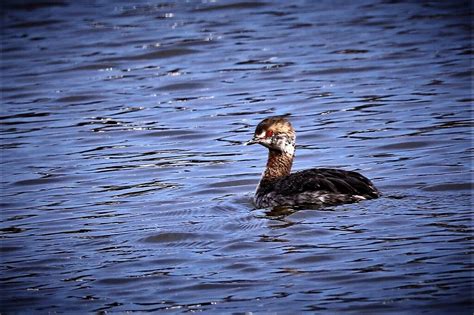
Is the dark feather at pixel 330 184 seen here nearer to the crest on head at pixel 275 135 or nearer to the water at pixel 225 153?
the water at pixel 225 153

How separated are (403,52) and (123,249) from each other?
9.18 m

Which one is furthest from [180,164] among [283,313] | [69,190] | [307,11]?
[307,11]

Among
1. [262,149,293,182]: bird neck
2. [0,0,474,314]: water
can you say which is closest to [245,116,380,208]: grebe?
[262,149,293,182]: bird neck

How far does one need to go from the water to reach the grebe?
0.16 meters

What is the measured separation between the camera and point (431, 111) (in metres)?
13.8

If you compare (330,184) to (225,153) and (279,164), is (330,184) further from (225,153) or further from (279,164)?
(225,153)

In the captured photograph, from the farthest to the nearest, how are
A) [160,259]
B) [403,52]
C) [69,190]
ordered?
[403,52]
[69,190]
[160,259]

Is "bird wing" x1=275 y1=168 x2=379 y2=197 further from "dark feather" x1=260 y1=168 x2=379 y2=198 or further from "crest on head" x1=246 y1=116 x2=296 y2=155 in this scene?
"crest on head" x1=246 y1=116 x2=296 y2=155

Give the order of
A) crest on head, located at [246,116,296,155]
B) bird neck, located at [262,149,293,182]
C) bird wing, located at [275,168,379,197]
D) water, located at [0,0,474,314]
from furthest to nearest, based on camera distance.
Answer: bird neck, located at [262,149,293,182] < crest on head, located at [246,116,296,155] < bird wing, located at [275,168,379,197] < water, located at [0,0,474,314]

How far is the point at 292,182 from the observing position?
10227mm

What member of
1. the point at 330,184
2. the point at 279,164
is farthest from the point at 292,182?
the point at 279,164

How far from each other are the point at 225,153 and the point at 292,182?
9.27ft

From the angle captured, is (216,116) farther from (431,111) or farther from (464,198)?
(464,198)

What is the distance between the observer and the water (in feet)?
26.2
